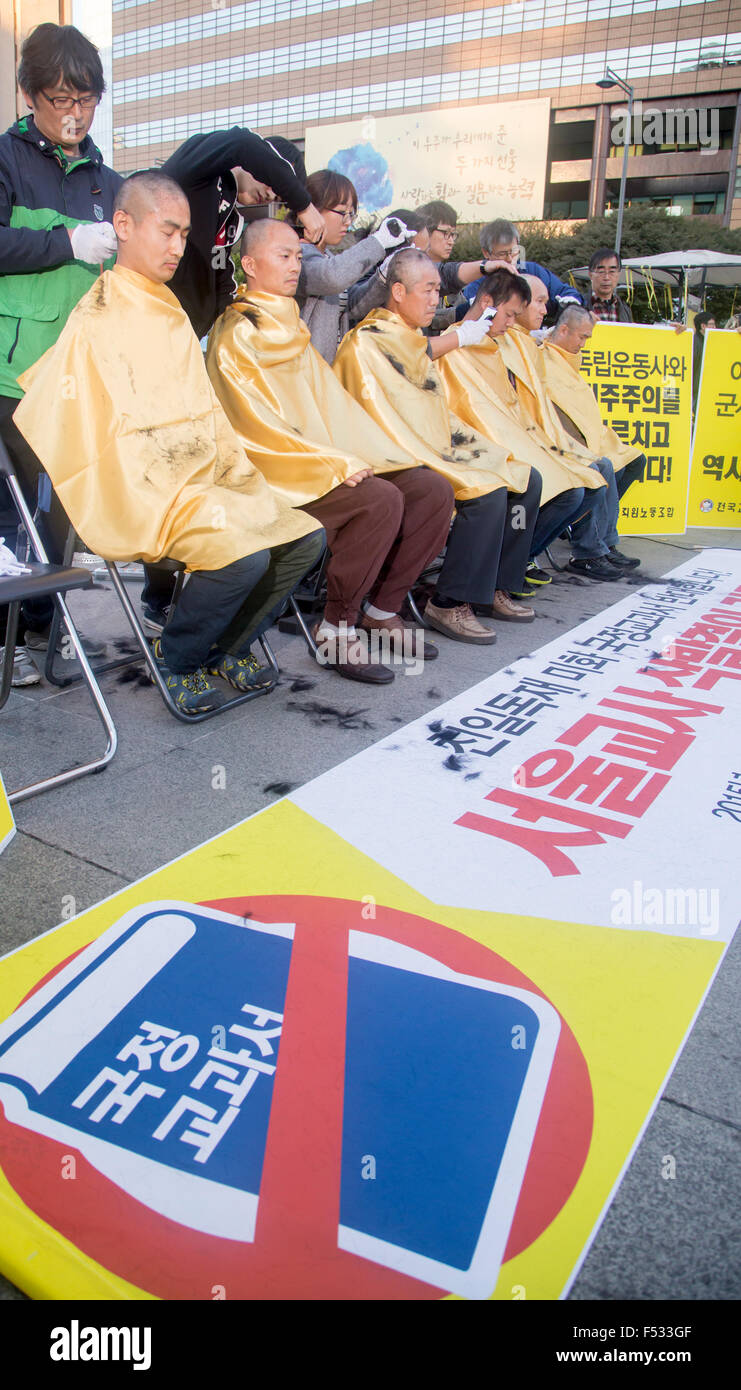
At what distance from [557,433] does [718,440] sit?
236cm

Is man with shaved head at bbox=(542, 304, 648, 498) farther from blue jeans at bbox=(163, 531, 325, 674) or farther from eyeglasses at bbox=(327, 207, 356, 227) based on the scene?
blue jeans at bbox=(163, 531, 325, 674)

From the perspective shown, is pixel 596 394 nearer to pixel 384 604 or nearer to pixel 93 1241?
pixel 384 604

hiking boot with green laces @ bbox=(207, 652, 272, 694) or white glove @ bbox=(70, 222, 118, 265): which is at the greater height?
white glove @ bbox=(70, 222, 118, 265)

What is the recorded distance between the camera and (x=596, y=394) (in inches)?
228

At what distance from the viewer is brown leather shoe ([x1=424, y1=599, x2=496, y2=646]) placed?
12.0 ft

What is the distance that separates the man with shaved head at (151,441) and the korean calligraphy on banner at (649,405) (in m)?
3.84

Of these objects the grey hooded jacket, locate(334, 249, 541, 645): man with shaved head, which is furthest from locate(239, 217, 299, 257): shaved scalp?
locate(334, 249, 541, 645): man with shaved head

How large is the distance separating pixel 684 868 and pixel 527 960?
0.54m

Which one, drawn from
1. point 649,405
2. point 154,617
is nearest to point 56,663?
point 154,617

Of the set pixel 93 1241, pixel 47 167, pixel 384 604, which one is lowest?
pixel 93 1241

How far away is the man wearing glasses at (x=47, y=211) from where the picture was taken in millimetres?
2549

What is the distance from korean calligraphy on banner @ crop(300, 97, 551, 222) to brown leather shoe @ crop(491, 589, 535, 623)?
3424 centimetres

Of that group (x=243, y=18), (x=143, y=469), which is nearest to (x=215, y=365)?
(x=143, y=469)

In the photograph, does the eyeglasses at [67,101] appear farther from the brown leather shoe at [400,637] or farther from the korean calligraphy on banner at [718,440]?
the korean calligraphy on banner at [718,440]
